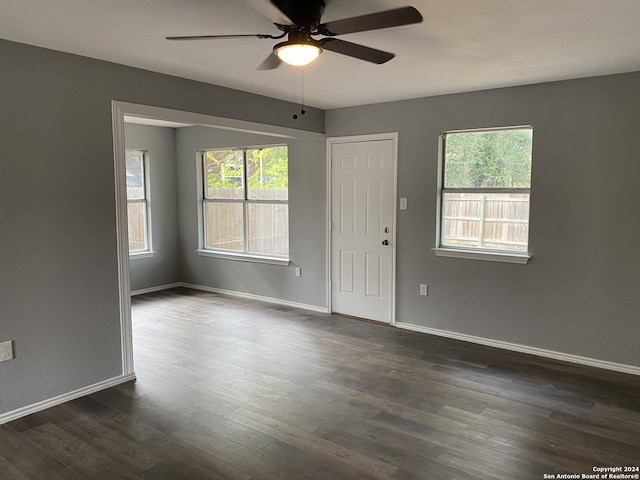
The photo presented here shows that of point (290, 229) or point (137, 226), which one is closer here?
point (290, 229)

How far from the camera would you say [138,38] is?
282cm

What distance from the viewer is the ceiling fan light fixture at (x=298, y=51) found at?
2.13m

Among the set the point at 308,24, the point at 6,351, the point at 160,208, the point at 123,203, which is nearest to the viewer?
the point at 308,24

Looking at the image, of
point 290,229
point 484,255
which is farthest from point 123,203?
point 484,255

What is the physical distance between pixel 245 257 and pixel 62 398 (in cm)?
327

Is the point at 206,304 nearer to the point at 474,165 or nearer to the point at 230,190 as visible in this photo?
the point at 230,190

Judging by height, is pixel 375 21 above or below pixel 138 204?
above

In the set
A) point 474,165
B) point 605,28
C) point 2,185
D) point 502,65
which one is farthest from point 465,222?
point 2,185

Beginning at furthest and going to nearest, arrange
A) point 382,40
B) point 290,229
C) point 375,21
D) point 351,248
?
point 290,229
point 351,248
point 382,40
point 375,21

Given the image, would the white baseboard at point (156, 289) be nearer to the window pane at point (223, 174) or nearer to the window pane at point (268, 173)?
the window pane at point (223, 174)

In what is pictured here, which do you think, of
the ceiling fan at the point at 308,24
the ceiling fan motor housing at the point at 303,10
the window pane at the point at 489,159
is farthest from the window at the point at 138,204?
the ceiling fan motor housing at the point at 303,10

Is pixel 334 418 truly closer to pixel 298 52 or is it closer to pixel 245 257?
pixel 298 52

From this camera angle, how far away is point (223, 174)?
21.6 ft

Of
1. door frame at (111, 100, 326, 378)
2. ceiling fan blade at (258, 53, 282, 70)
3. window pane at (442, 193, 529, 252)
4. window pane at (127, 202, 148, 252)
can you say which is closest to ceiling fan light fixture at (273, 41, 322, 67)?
ceiling fan blade at (258, 53, 282, 70)
